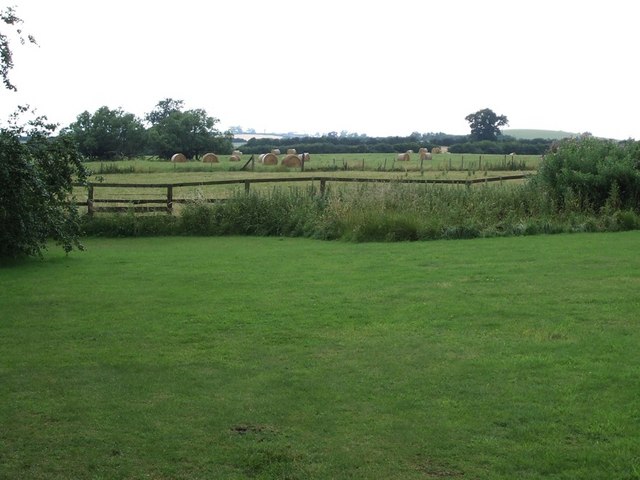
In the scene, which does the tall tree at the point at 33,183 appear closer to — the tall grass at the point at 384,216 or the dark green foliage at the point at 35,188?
the dark green foliage at the point at 35,188

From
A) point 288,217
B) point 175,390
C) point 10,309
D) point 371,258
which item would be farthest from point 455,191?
point 175,390

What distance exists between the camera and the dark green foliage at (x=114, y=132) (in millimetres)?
75688

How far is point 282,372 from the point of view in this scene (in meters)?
7.36

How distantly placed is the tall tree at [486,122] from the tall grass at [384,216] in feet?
255

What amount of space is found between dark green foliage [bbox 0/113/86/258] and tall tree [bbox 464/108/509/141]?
8734 centimetres

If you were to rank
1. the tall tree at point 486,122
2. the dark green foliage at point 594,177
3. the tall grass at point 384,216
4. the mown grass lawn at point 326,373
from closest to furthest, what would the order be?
the mown grass lawn at point 326,373
the tall grass at point 384,216
the dark green foliage at point 594,177
the tall tree at point 486,122

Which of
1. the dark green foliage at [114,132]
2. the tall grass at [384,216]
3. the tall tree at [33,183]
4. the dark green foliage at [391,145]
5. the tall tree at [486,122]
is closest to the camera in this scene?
the tall tree at [33,183]

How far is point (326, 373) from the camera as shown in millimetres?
7289

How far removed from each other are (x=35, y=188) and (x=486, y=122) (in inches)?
3689

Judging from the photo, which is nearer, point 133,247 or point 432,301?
point 432,301

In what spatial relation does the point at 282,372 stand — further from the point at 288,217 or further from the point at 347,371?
the point at 288,217

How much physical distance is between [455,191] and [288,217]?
16.7ft

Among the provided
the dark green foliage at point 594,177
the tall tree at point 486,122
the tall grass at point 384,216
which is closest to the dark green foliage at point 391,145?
the tall tree at point 486,122

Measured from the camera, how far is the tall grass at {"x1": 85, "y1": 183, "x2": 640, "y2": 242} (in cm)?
1916
